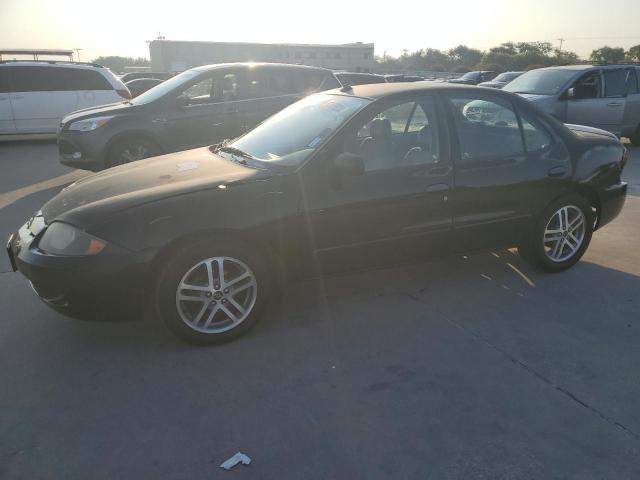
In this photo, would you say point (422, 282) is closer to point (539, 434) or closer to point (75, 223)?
point (539, 434)

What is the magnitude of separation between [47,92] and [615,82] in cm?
1204

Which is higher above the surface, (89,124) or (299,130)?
(299,130)

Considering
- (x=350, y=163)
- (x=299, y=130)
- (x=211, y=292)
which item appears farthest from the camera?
(x=299, y=130)

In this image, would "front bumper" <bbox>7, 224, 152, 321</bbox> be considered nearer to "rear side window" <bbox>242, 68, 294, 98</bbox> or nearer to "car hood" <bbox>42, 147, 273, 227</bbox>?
"car hood" <bbox>42, 147, 273, 227</bbox>

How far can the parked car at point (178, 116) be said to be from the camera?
731cm

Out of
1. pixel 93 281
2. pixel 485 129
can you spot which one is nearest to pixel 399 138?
pixel 485 129

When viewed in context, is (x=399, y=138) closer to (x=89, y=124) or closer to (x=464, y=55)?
(x=89, y=124)

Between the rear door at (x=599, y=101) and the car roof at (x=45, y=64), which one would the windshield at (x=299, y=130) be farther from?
the car roof at (x=45, y=64)

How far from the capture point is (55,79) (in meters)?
11.0

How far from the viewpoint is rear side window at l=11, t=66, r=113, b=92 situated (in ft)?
35.4

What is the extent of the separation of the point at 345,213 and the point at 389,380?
114cm

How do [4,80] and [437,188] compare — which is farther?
[4,80]

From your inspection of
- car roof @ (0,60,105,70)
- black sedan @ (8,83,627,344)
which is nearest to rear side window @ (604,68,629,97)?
black sedan @ (8,83,627,344)

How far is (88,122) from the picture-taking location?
7.36 metres
